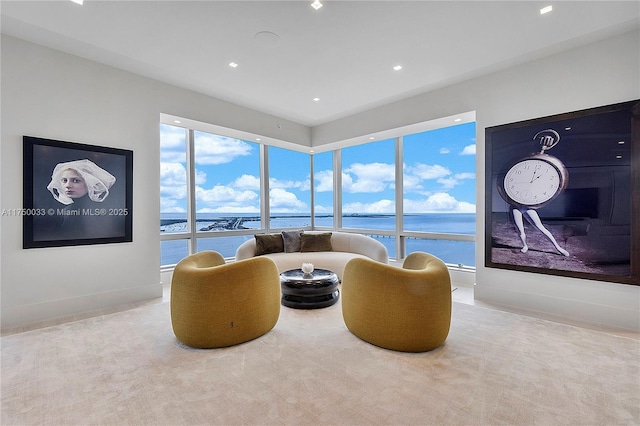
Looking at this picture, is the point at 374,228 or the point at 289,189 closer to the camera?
the point at 374,228

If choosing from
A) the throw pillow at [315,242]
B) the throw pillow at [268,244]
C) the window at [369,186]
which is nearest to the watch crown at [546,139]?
the window at [369,186]

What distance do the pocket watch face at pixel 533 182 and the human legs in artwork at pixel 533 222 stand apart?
0.10 metres

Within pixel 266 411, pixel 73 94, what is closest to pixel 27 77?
pixel 73 94

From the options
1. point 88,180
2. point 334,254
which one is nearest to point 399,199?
point 334,254

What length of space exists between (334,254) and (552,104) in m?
3.72

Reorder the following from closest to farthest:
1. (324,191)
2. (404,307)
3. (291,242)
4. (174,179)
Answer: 1. (404,307)
2. (174,179)
3. (291,242)
4. (324,191)

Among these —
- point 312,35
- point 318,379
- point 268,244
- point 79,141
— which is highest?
point 312,35

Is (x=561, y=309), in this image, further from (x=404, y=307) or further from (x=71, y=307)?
(x=71, y=307)

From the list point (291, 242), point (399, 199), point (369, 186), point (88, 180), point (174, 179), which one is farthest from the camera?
point (369, 186)

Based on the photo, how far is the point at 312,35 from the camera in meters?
3.07

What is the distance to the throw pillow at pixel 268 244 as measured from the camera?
17.7ft

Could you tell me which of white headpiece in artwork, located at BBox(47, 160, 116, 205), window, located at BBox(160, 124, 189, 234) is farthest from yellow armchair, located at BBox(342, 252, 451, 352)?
window, located at BBox(160, 124, 189, 234)

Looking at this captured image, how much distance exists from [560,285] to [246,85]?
490 cm

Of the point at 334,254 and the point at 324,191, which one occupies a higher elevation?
the point at 324,191
